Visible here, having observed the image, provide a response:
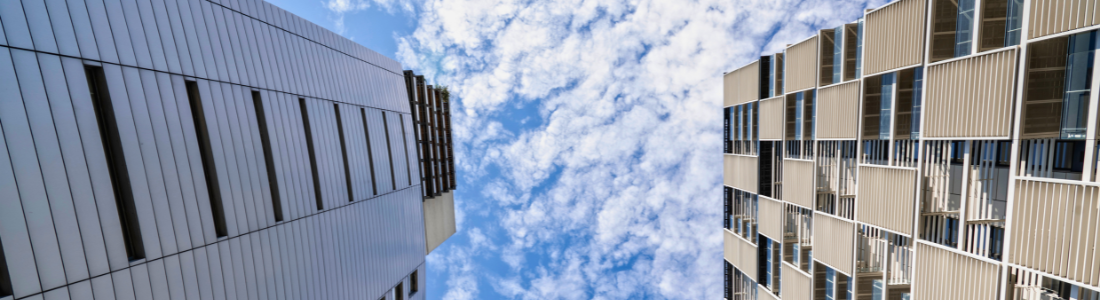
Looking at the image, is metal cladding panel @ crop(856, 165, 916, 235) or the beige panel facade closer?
metal cladding panel @ crop(856, 165, 916, 235)

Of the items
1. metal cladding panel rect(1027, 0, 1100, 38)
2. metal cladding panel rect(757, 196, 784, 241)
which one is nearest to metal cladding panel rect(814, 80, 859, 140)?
metal cladding panel rect(757, 196, 784, 241)

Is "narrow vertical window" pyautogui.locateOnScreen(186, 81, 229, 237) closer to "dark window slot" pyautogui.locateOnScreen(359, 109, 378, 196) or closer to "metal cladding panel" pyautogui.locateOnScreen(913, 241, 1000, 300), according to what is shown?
"dark window slot" pyautogui.locateOnScreen(359, 109, 378, 196)

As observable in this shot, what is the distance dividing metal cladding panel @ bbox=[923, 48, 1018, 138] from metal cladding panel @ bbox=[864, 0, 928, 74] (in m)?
1.03

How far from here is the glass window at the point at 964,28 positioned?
11.1m

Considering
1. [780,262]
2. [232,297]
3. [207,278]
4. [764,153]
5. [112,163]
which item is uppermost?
[112,163]

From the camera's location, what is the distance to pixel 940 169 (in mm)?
12438

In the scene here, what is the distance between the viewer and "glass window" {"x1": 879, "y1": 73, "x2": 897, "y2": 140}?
1360 centimetres

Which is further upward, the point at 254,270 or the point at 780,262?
the point at 254,270

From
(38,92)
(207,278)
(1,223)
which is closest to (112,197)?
(1,223)

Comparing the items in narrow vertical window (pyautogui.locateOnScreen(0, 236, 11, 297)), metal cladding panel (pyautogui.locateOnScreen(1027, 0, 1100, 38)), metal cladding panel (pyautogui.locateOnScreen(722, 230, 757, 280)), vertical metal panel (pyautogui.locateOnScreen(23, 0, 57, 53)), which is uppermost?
vertical metal panel (pyautogui.locateOnScreen(23, 0, 57, 53))

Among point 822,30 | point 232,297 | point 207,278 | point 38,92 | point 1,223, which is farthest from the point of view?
point 822,30

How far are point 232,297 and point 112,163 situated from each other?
4758 mm

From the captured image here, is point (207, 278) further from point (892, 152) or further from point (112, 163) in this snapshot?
point (892, 152)

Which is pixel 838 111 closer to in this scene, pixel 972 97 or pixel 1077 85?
pixel 972 97
